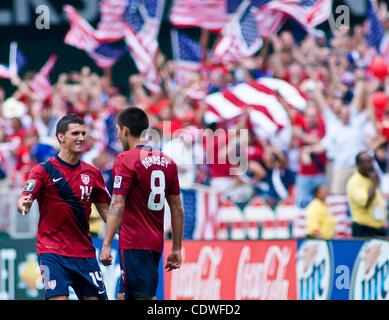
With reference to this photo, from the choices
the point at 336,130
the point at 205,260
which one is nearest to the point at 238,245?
the point at 205,260

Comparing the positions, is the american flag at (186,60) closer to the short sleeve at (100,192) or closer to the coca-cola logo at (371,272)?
the coca-cola logo at (371,272)

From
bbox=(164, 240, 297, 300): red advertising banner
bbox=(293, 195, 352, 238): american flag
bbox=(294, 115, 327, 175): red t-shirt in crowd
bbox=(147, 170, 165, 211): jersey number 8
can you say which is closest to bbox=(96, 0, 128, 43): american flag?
bbox=(294, 115, 327, 175): red t-shirt in crowd

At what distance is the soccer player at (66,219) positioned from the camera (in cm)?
1142

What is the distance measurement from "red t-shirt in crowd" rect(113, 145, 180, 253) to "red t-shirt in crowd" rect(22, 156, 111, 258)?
381 mm

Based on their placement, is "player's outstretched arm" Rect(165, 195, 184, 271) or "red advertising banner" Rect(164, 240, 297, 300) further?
"red advertising banner" Rect(164, 240, 297, 300)

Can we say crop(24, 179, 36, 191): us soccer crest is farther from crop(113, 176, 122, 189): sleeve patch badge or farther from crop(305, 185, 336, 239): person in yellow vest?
crop(305, 185, 336, 239): person in yellow vest

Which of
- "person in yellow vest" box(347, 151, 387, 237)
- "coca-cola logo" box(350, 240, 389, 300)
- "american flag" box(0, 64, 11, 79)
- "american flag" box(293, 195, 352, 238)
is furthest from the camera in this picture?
"american flag" box(0, 64, 11, 79)

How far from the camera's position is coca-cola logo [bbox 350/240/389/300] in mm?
15484

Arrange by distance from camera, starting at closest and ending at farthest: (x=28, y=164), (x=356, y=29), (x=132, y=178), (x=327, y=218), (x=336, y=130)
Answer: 1. (x=132, y=178)
2. (x=327, y=218)
3. (x=336, y=130)
4. (x=28, y=164)
5. (x=356, y=29)

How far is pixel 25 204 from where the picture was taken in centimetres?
1105

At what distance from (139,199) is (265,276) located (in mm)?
4657
